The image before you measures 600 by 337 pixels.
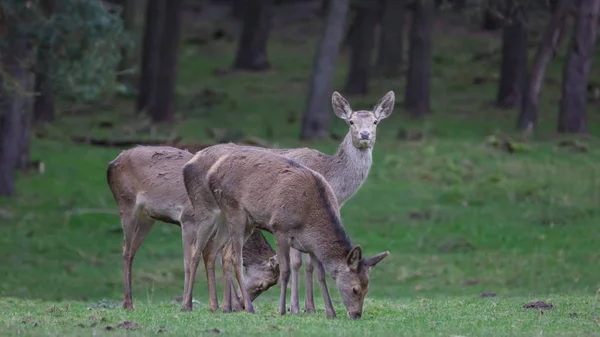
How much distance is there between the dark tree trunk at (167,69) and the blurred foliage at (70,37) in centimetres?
1151

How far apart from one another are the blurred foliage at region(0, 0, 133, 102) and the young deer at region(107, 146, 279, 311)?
8081 mm

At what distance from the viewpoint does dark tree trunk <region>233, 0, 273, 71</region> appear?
42438 mm

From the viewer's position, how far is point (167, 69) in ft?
116

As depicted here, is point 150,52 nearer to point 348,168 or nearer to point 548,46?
point 548,46

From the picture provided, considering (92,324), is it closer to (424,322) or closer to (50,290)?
(424,322)

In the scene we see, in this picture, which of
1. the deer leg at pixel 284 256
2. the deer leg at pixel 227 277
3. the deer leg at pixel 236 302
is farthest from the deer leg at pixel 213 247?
the deer leg at pixel 284 256

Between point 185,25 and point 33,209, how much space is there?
27547 millimetres

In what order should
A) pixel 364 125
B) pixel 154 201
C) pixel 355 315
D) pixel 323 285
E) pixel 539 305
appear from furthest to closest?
pixel 364 125 < pixel 154 201 < pixel 539 305 < pixel 323 285 < pixel 355 315

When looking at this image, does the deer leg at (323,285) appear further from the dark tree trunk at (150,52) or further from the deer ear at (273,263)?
the dark tree trunk at (150,52)

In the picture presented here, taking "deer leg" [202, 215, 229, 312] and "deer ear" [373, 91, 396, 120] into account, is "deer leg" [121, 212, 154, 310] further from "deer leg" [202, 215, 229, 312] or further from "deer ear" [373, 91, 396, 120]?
"deer ear" [373, 91, 396, 120]

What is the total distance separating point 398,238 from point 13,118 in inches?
335

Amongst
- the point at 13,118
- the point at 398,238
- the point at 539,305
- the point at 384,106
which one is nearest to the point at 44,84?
the point at 13,118

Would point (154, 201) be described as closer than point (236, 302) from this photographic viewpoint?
No

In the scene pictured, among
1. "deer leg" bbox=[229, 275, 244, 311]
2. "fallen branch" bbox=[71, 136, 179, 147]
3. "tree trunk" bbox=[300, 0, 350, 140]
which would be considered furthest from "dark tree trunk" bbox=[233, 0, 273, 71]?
"deer leg" bbox=[229, 275, 244, 311]
